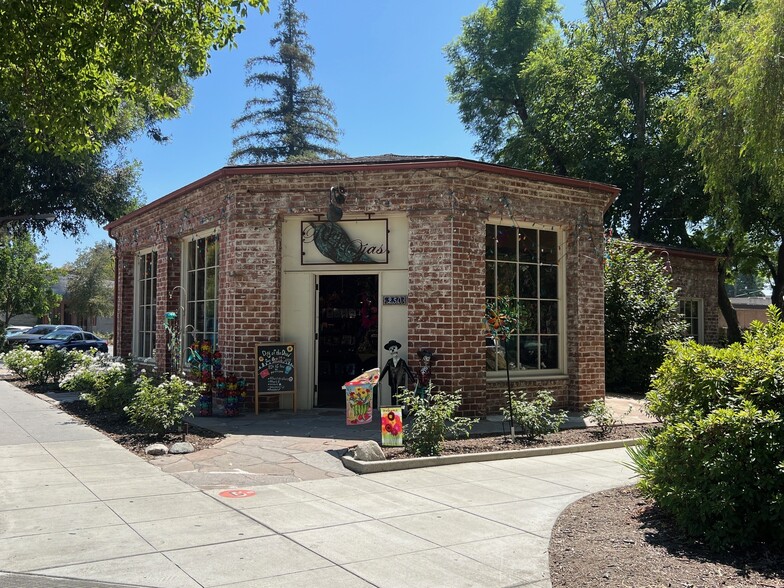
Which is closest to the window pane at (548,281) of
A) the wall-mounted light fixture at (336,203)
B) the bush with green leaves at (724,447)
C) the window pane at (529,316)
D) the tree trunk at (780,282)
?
the window pane at (529,316)

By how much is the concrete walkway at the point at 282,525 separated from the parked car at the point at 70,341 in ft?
83.9

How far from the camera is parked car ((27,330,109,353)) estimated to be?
1231 inches

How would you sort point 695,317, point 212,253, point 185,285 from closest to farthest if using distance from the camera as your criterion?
point 212,253
point 185,285
point 695,317

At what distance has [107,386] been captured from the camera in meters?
11.4

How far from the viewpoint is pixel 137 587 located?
13.4 ft

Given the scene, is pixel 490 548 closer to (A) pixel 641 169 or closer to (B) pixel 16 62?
(B) pixel 16 62

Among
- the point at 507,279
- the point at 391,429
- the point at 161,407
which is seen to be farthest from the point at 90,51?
the point at 507,279

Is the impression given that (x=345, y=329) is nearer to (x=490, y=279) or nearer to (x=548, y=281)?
(x=490, y=279)

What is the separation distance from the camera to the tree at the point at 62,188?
81.8 ft

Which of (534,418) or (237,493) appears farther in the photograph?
(534,418)

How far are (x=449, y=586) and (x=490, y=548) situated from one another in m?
0.81

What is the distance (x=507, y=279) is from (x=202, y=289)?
6.12m

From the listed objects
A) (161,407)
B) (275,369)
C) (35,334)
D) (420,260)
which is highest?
(420,260)

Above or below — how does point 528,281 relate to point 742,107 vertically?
below
